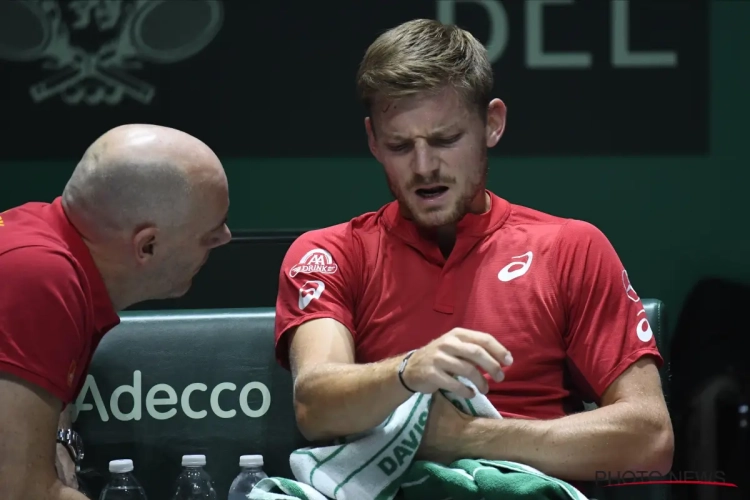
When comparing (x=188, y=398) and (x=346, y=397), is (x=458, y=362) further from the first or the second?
(x=188, y=398)

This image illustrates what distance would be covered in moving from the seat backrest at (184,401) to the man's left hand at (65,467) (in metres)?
0.19

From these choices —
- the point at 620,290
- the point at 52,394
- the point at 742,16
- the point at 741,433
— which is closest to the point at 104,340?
the point at 52,394

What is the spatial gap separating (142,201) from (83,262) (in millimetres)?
150

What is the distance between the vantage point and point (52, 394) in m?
1.95

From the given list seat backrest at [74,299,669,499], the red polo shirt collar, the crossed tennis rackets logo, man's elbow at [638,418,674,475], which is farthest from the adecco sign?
the crossed tennis rackets logo

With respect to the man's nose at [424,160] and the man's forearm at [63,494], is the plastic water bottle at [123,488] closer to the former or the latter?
the man's forearm at [63,494]

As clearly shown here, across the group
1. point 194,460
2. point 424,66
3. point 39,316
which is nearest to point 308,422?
point 194,460

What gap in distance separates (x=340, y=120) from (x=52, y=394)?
1896mm

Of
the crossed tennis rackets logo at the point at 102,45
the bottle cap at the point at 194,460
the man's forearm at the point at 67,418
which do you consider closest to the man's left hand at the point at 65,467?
the man's forearm at the point at 67,418

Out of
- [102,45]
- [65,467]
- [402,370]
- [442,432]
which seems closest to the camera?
[402,370]

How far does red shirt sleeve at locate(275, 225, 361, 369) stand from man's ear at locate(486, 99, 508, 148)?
372mm

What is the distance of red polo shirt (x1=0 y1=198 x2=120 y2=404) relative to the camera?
1.92 m

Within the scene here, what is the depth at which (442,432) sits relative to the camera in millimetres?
2242

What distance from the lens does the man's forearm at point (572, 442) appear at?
2.21 meters
